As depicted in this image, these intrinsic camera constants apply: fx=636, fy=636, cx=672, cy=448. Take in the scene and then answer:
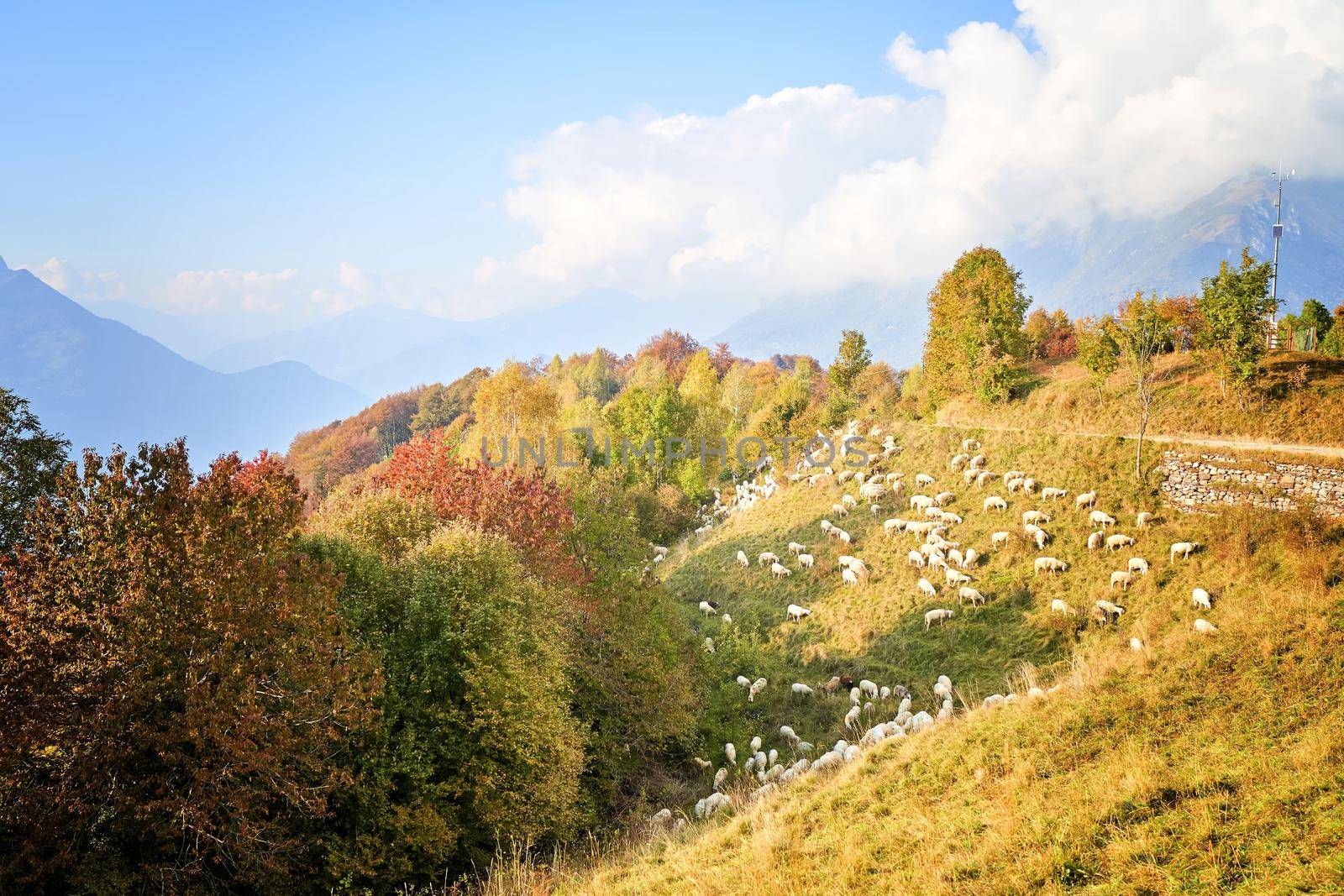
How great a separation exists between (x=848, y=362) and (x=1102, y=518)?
3051 centimetres

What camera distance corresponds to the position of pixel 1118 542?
24094mm

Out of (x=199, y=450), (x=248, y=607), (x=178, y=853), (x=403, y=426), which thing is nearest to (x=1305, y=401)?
(x=248, y=607)

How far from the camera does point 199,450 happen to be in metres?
165

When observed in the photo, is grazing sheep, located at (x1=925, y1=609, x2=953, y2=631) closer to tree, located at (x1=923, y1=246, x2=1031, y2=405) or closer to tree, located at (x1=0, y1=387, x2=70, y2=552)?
tree, located at (x1=923, y1=246, x2=1031, y2=405)

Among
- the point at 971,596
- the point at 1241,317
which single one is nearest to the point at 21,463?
the point at 971,596

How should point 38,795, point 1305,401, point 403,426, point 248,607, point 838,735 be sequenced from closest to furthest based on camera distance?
point 38,795 < point 248,607 < point 838,735 < point 1305,401 < point 403,426

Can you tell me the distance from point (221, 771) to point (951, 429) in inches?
1472

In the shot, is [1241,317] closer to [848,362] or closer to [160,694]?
[848,362]

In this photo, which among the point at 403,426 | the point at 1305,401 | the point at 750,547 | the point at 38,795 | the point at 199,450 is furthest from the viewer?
the point at 199,450

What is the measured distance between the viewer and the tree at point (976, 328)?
38.8m

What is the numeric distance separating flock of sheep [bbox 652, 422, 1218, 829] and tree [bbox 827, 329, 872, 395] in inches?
551

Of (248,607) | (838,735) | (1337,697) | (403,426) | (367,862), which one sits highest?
(403,426)

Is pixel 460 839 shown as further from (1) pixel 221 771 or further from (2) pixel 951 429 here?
(2) pixel 951 429

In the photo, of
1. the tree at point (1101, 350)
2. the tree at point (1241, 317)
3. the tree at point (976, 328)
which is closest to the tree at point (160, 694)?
the tree at point (1241, 317)
